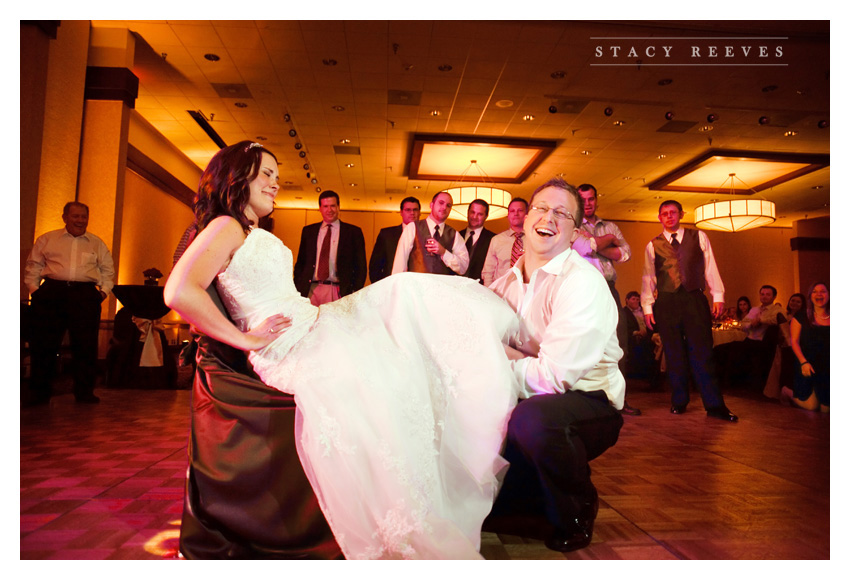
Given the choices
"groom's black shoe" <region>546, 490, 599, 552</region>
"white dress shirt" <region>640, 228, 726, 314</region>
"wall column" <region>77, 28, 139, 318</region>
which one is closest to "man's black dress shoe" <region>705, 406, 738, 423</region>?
"white dress shirt" <region>640, 228, 726, 314</region>

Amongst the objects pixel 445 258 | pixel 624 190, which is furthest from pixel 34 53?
pixel 624 190

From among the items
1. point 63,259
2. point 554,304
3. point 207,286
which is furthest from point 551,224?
point 63,259

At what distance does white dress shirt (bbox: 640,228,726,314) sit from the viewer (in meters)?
3.90

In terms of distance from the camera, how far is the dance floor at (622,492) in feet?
4.62

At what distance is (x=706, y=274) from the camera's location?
12.9ft

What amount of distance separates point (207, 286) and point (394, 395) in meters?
0.58

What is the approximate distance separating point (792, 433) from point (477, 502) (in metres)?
2.80

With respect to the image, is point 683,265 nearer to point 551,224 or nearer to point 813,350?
point 813,350

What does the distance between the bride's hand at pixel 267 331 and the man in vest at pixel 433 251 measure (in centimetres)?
267

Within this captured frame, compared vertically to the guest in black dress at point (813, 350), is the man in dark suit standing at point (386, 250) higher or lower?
higher

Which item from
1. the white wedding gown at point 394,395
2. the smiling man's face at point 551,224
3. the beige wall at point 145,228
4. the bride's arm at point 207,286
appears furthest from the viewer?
the beige wall at point 145,228

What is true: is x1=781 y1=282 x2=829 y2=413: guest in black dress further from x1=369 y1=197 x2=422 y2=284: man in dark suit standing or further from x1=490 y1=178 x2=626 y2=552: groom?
x1=490 y1=178 x2=626 y2=552: groom

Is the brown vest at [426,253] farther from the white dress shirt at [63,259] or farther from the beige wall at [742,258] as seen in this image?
the beige wall at [742,258]

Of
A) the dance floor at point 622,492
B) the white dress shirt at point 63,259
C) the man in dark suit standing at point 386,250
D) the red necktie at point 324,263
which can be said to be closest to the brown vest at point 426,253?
the man in dark suit standing at point 386,250
